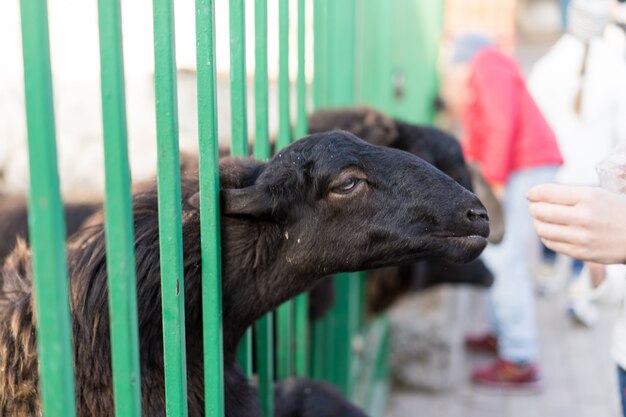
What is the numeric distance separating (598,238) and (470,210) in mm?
480

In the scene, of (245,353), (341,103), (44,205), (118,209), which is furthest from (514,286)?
(44,205)

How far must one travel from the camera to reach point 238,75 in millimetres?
2211

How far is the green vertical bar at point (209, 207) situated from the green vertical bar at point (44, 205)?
0.62m

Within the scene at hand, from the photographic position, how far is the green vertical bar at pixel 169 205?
1.70 meters

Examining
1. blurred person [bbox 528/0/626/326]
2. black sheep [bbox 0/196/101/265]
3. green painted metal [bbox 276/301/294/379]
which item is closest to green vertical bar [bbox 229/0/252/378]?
green painted metal [bbox 276/301/294/379]

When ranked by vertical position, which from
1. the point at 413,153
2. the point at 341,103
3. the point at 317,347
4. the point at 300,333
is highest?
the point at 341,103

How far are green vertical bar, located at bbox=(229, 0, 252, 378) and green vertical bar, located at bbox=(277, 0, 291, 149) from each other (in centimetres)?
37

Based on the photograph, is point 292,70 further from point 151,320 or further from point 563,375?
point 151,320

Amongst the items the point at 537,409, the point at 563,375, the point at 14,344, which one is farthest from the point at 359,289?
the point at 14,344

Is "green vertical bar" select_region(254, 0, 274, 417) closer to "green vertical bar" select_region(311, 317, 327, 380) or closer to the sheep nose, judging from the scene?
the sheep nose

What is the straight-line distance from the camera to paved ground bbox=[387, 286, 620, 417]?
16.6 feet

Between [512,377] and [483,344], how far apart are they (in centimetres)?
73

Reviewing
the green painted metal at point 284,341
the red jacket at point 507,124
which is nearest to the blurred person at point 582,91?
the red jacket at point 507,124

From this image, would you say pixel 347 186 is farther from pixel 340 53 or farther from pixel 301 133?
pixel 340 53
